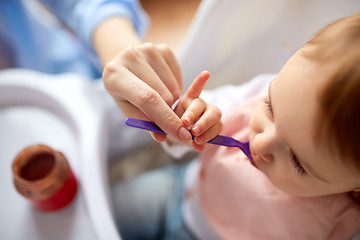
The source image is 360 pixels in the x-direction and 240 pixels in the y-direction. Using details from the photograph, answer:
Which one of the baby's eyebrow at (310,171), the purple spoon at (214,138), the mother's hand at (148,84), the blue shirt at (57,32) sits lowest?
the baby's eyebrow at (310,171)

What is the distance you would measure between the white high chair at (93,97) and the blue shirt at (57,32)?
132mm

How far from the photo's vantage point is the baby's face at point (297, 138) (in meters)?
0.28

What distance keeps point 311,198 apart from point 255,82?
8.2 inches

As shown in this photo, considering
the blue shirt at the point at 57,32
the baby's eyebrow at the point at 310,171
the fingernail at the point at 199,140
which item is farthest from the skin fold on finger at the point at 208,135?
the blue shirt at the point at 57,32

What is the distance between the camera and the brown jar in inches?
16.5

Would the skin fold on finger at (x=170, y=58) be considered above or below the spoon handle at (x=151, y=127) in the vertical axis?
above

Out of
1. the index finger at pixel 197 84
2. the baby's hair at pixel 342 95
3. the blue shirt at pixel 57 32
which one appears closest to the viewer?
the baby's hair at pixel 342 95

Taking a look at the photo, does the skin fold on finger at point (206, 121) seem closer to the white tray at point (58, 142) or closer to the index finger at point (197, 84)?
A: the index finger at point (197, 84)

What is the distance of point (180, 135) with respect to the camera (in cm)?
33

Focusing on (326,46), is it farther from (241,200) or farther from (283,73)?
(241,200)

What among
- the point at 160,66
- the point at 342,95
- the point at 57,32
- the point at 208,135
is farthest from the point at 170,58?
the point at 57,32

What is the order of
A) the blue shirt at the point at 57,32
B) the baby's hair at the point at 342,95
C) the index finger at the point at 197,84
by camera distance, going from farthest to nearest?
the blue shirt at the point at 57,32, the index finger at the point at 197,84, the baby's hair at the point at 342,95

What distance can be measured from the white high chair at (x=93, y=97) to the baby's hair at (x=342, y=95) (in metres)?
0.21

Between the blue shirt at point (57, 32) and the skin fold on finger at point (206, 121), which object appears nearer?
the skin fold on finger at point (206, 121)
